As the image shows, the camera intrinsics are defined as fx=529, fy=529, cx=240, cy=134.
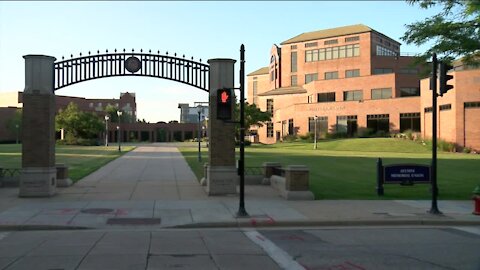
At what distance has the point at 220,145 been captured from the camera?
733 inches

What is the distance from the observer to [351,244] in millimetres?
10352

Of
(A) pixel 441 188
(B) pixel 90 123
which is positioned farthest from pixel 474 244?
(B) pixel 90 123

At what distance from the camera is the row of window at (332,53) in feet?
328

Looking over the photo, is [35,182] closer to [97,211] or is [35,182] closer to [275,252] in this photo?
[97,211]

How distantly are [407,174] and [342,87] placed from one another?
75439 mm

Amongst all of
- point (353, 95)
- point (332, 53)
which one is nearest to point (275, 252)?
point (353, 95)

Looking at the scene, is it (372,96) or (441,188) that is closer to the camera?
(441,188)

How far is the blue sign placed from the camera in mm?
18625

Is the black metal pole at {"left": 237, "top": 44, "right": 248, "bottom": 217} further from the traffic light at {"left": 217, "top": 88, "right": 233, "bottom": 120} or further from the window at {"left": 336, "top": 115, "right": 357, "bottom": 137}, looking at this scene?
the window at {"left": 336, "top": 115, "right": 357, "bottom": 137}

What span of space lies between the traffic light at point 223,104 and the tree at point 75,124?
81325mm

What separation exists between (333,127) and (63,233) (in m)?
80.3

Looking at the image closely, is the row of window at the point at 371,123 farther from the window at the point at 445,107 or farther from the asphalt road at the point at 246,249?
the asphalt road at the point at 246,249

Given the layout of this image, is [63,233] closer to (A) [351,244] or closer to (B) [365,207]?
(A) [351,244]

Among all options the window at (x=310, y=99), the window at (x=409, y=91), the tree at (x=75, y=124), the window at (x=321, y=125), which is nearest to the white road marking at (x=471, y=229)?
the window at (x=409, y=91)
